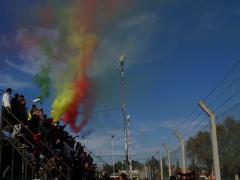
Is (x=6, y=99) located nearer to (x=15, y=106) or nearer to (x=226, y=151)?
(x=15, y=106)

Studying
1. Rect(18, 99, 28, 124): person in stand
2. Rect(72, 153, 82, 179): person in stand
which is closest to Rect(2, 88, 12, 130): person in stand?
Rect(18, 99, 28, 124): person in stand

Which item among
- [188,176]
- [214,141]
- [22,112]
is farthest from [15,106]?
[214,141]

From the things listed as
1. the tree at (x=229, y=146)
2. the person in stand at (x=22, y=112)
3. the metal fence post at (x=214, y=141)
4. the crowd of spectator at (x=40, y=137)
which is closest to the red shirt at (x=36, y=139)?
the crowd of spectator at (x=40, y=137)

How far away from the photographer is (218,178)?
7.43 meters

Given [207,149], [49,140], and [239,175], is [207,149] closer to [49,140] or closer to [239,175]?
[239,175]

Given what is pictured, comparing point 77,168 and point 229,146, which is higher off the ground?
point 229,146

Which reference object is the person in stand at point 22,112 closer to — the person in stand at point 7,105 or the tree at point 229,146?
the person in stand at point 7,105

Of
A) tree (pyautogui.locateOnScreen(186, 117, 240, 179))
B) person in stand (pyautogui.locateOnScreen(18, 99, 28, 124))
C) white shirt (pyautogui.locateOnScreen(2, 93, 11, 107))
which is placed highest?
white shirt (pyautogui.locateOnScreen(2, 93, 11, 107))

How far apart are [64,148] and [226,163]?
879cm

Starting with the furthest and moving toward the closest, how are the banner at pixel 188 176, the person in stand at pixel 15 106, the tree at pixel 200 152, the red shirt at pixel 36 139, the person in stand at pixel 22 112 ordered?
the person in stand at pixel 22 112, the person in stand at pixel 15 106, the red shirt at pixel 36 139, the tree at pixel 200 152, the banner at pixel 188 176

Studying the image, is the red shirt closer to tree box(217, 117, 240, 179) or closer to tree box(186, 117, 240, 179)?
tree box(186, 117, 240, 179)

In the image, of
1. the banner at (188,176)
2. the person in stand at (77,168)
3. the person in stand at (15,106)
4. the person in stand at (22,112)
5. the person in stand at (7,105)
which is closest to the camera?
the banner at (188,176)

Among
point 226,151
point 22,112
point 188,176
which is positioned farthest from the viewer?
point 22,112

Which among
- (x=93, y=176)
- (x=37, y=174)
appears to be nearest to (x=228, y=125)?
(x=37, y=174)
